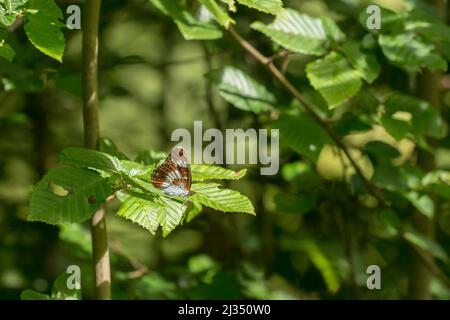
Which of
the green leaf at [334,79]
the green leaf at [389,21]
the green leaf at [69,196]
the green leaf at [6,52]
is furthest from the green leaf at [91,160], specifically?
the green leaf at [389,21]

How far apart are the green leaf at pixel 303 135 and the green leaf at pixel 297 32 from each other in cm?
13

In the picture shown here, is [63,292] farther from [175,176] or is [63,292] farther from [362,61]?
[362,61]

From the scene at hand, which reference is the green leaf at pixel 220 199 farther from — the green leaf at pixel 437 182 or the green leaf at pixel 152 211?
the green leaf at pixel 437 182

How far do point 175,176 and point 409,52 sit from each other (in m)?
0.53

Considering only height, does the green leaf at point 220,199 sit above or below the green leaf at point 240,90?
below

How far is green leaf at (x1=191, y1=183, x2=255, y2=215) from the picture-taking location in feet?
2.65

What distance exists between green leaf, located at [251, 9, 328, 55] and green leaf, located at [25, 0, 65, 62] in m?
0.39

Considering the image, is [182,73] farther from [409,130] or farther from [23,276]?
[409,130]

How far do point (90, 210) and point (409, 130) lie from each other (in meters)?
0.61

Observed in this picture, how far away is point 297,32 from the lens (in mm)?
1179

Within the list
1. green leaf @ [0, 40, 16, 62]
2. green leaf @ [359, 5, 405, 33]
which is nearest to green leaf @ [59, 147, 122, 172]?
green leaf @ [0, 40, 16, 62]

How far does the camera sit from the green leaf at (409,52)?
3.82 feet

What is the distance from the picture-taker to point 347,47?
46.1 inches

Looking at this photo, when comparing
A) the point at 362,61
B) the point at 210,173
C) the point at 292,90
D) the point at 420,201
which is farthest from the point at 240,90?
the point at 210,173
